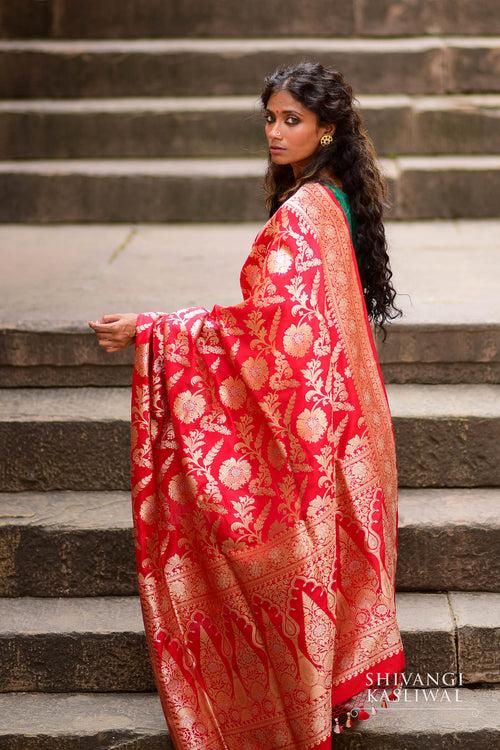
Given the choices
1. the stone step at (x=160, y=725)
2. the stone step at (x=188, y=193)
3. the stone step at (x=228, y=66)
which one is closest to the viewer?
the stone step at (x=160, y=725)

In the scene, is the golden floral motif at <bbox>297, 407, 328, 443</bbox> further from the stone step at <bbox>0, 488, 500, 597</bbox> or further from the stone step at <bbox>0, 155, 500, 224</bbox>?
the stone step at <bbox>0, 155, 500, 224</bbox>

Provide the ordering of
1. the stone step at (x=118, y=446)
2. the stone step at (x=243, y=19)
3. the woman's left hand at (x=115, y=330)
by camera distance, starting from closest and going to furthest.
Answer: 1. the woman's left hand at (x=115, y=330)
2. the stone step at (x=118, y=446)
3. the stone step at (x=243, y=19)

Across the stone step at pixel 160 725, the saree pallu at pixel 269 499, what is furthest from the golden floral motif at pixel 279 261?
the stone step at pixel 160 725

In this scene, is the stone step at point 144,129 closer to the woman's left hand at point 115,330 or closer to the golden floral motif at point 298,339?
the woman's left hand at point 115,330

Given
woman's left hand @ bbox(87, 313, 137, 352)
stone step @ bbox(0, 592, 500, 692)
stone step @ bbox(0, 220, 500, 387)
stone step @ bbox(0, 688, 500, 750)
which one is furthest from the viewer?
stone step @ bbox(0, 220, 500, 387)

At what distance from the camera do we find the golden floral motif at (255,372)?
2.81 m

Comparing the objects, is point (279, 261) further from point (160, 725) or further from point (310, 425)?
point (160, 725)

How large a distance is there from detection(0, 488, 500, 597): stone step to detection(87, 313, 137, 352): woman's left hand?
78 centimetres

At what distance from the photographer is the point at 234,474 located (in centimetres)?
284

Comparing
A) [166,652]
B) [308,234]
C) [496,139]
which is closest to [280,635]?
[166,652]

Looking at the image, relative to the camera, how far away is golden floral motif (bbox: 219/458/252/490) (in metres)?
2.84

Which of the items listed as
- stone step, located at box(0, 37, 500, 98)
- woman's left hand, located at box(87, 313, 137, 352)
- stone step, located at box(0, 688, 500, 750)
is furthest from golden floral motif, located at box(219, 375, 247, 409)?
stone step, located at box(0, 37, 500, 98)

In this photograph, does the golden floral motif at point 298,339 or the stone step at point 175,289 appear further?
the stone step at point 175,289

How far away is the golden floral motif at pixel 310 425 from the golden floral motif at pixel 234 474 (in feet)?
0.54
